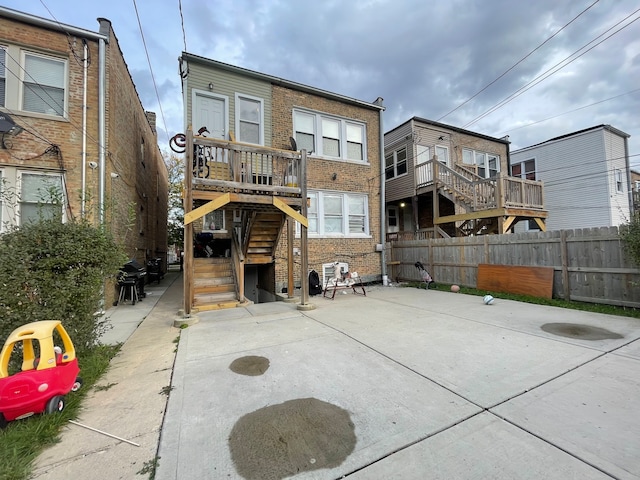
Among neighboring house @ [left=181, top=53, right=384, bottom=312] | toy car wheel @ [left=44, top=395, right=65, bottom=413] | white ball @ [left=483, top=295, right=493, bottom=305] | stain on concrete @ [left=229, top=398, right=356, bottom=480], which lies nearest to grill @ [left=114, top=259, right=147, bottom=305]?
neighboring house @ [left=181, top=53, right=384, bottom=312]

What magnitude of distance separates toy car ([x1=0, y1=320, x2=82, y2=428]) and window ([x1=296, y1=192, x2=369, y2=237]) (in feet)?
23.8

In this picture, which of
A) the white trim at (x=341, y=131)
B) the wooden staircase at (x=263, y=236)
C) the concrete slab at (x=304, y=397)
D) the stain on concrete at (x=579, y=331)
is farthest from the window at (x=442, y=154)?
the concrete slab at (x=304, y=397)

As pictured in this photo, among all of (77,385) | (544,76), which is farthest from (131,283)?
(544,76)

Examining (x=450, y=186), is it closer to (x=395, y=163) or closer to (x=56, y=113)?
(x=395, y=163)

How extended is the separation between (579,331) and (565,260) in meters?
3.05

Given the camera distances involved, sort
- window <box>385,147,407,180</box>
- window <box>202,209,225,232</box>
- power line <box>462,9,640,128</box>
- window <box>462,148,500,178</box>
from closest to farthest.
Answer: power line <box>462,9,640,128</box>
window <box>202,209,225,232</box>
window <box>385,147,407,180</box>
window <box>462,148,500,178</box>

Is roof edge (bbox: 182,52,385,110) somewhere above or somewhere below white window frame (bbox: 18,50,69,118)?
above

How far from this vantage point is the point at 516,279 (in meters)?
7.80

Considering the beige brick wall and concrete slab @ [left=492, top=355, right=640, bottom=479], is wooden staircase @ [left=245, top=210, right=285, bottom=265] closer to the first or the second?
the beige brick wall

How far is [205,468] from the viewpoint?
184cm

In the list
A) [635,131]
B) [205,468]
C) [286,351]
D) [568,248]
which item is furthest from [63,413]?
[635,131]

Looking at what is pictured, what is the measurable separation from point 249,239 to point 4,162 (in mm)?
5559

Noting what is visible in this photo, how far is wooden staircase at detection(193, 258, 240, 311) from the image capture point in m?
6.85

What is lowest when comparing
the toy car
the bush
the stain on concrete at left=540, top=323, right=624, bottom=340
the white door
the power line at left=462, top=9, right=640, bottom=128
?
the stain on concrete at left=540, top=323, right=624, bottom=340
